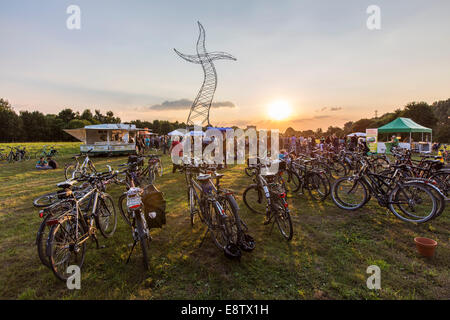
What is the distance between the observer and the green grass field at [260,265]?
2.60 meters

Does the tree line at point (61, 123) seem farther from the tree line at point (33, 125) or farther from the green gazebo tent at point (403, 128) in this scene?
the green gazebo tent at point (403, 128)

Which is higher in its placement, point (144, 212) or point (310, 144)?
point (310, 144)

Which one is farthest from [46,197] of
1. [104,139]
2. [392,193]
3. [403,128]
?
[403,128]

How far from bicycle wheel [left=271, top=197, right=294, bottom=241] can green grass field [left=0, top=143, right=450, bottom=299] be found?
19 centimetres

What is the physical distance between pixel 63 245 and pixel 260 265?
9.07 ft

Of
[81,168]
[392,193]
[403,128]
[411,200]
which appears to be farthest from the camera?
[403,128]

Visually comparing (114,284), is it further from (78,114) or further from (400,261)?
(78,114)

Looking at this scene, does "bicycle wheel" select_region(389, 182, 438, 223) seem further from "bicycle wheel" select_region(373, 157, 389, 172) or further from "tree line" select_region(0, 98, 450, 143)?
"tree line" select_region(0, 98, 450, 143)

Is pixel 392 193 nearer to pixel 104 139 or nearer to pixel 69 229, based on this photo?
pixel 69 229

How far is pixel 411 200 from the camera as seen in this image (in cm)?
Answer: 443

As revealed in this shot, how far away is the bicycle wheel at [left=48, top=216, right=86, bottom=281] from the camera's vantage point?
2527 mm

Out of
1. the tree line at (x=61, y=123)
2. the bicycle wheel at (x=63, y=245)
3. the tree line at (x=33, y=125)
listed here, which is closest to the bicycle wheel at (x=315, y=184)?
the bicycle wheel at (x=63, y=245)
